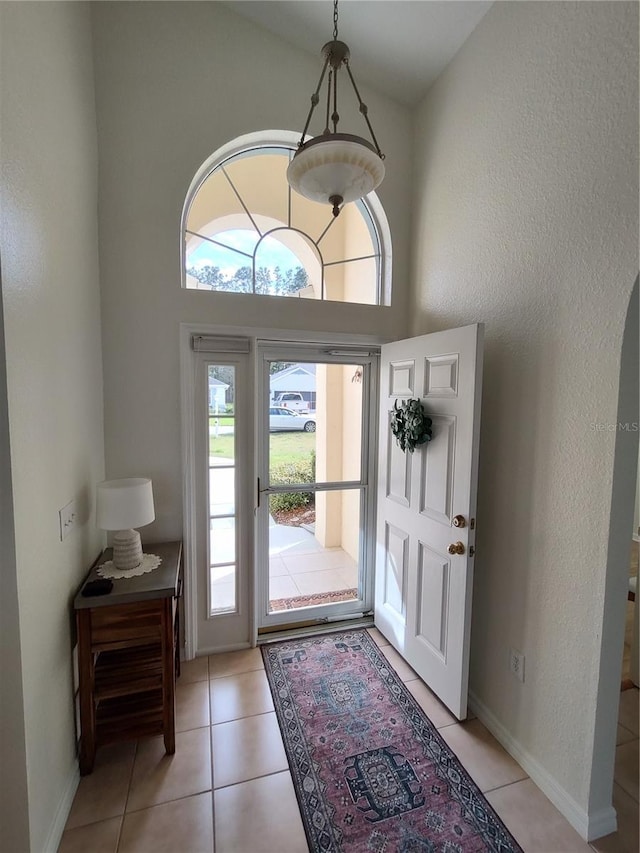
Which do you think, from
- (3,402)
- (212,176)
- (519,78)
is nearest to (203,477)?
(3,402)

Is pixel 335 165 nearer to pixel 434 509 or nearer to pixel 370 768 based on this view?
pixel 434 509

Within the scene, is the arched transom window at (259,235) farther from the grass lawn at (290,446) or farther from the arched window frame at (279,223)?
the grass lawn at (290,446)

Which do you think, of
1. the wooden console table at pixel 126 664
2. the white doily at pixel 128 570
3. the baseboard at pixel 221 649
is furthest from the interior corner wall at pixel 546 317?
the white doily at pixel 128 570

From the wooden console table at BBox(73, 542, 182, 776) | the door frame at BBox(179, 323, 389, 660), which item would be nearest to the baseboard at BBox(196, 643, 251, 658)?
the door frame at BBox(179, 323, 389, 660)

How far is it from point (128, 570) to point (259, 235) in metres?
2.03

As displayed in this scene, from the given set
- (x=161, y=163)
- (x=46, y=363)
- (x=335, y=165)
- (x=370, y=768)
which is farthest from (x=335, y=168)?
(x=370, y=768)

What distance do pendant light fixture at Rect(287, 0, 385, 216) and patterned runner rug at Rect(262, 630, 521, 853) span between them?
2280mm

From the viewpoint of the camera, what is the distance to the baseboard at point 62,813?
1341 millimetres

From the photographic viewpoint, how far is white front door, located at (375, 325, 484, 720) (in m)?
1.85

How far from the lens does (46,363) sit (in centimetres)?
143

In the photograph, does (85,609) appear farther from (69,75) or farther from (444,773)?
(69,75)

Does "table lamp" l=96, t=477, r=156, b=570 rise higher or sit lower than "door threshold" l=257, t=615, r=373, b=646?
higher

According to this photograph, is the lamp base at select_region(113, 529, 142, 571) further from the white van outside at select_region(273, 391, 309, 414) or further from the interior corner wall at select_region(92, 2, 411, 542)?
the white van outside at select_region(273, 391, 309, 414)

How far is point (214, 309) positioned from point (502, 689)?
8.19 feet
